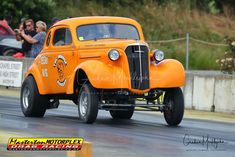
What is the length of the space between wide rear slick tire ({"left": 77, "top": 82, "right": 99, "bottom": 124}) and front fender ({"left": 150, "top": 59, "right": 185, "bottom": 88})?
108 cm

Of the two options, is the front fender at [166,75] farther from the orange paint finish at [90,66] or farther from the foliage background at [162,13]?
the foliage background at [162,13]

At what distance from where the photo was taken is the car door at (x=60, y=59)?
17.1 metres

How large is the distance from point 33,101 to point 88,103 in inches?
83.6

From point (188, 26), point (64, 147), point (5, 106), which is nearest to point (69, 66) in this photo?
point (5, 106)

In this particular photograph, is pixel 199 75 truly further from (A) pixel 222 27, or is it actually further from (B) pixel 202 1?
(B) pixel 202 1

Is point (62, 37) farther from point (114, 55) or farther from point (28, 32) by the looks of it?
point (28, 32)

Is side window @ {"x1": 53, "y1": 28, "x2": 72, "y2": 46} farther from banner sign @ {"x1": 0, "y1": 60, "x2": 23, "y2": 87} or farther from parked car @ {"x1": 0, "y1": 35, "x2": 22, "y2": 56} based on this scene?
parked car @ {"x1": 0, "y1": 35, "x2": 22, "y2": 56}

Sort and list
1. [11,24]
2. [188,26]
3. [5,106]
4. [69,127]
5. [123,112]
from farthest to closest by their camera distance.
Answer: [188,26] → [11,24] → [5,106] → [123,112] → [69,127]

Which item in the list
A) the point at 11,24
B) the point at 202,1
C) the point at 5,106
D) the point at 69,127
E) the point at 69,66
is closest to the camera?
the point at 69,127

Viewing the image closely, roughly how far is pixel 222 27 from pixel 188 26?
8.99 feet

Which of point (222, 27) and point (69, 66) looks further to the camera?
point (222, 27)

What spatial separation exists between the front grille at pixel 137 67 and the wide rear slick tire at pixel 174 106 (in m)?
0.68

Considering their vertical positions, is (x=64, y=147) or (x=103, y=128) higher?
(x=64, y=147)

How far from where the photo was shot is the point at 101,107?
16.2 metres
